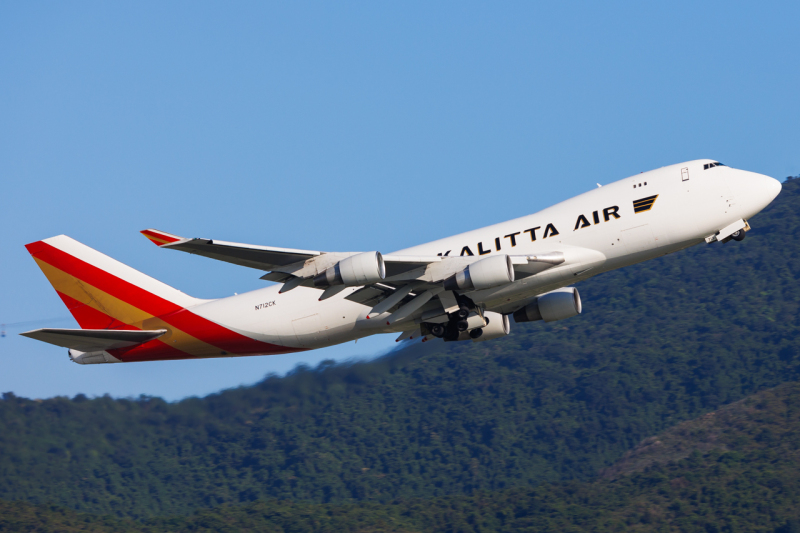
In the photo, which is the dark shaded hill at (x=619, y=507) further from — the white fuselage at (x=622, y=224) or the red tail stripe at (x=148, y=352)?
the white fuselage at (x=622, y=224)

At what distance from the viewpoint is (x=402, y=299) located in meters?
35.8

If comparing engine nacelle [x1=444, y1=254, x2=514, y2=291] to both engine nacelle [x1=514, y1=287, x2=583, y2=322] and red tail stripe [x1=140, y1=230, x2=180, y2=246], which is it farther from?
red tail stripe [x1=140, y1=230, x2=180, y2=246]

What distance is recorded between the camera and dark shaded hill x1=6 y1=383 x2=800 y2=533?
74000 millimetres

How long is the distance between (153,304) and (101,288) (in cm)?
275

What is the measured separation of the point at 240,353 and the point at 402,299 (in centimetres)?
834

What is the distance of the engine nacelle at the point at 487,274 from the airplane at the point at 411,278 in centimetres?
5

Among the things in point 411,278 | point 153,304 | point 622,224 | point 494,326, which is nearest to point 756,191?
point 622,224

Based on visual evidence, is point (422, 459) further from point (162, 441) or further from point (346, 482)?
point (162, 441)

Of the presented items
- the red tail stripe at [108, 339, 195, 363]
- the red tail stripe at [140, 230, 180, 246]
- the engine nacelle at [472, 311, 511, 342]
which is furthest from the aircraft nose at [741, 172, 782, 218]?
the red tail stripe at [108, 339, 195, 363]

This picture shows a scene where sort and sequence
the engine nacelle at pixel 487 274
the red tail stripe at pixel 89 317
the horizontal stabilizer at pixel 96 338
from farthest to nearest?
the red tail stripe at pixel 89 317
the horizontal stabilizer at pixel 96 338
the engine nacelle at pixel 487 274

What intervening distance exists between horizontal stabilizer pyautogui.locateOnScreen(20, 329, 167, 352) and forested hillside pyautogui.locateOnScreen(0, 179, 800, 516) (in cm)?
2438

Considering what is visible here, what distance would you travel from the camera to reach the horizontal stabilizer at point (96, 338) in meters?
37.0

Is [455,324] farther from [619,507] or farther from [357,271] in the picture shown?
[619,507]

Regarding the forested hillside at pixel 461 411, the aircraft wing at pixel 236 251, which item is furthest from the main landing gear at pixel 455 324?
the forested hillside at pixel 461 411
